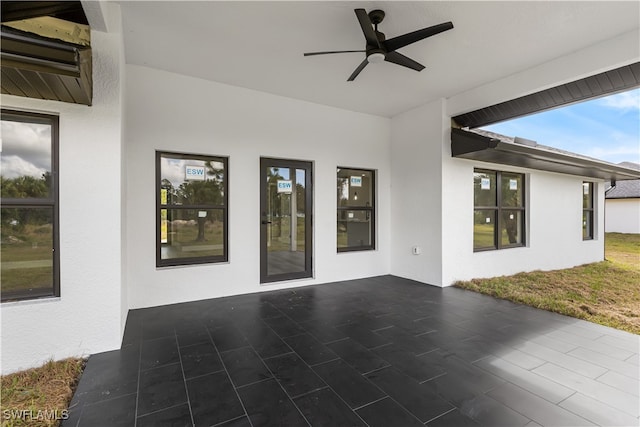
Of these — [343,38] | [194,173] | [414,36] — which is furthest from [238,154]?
[414,36]

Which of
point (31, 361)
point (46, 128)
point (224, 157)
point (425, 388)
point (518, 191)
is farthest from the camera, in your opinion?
point (518, 191)

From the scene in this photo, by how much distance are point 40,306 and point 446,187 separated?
5.13 metres

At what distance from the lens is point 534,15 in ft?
8.82

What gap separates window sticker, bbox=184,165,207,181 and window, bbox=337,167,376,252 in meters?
2.33

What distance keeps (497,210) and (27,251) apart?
22.2 feet

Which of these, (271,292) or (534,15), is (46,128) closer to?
(271,292)

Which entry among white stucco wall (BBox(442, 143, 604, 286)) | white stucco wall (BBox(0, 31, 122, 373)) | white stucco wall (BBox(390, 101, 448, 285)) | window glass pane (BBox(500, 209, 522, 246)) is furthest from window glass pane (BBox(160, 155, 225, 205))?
window glass pane (BBox(500, 209, 522, 246))

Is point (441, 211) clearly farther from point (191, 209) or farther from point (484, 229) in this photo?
point (191, 209)

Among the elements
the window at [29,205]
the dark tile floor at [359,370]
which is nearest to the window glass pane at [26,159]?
the window at [29,205]

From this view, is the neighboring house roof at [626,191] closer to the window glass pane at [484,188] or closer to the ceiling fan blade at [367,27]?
the window glass pane at [484,188]

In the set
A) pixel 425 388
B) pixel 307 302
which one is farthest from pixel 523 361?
pixel 307 302

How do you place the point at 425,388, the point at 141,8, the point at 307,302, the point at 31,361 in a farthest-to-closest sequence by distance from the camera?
the point at 307,302 < the point at 141,8 < the point at 31,361 < the point at 425,388

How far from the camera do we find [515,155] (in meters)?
4.56

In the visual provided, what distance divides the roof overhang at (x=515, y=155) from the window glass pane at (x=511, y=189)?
18.6 inches
